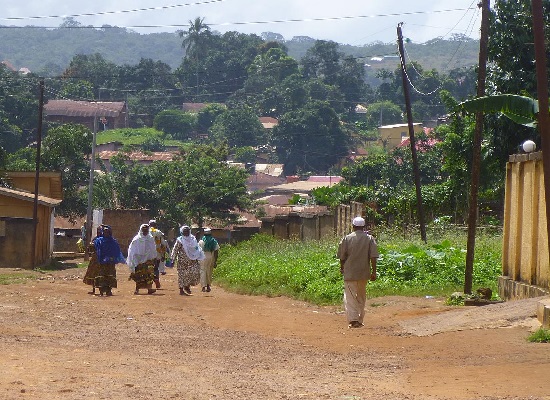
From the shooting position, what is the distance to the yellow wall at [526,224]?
16438 millimetres

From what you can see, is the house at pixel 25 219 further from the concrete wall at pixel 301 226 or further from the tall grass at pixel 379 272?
the tall grass at pixel 379 272

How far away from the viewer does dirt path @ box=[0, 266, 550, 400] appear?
923cm

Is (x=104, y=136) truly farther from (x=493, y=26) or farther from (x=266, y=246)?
(x=493, y=26)

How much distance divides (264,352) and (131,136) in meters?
87.9

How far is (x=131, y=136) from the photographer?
98.9 m

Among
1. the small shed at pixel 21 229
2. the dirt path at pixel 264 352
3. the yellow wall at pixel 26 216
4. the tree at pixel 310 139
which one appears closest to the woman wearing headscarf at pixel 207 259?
the dirt path at pixel 264 352

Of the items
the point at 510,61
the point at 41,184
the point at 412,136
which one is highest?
the point at 510,61

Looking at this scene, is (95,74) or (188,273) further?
(95,74)

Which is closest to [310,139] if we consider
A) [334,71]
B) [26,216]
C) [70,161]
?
[334,71]

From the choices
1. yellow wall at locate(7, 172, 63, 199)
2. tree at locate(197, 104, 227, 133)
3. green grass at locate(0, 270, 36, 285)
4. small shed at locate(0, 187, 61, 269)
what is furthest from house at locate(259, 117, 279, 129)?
green grass at locate(0, 270, 36, 285)

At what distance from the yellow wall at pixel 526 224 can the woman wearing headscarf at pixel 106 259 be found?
7.87 metres

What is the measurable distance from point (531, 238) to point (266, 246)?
17.5 meters

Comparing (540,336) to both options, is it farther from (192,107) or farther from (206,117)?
(192,107)

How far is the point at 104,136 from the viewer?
9888 centimetres
